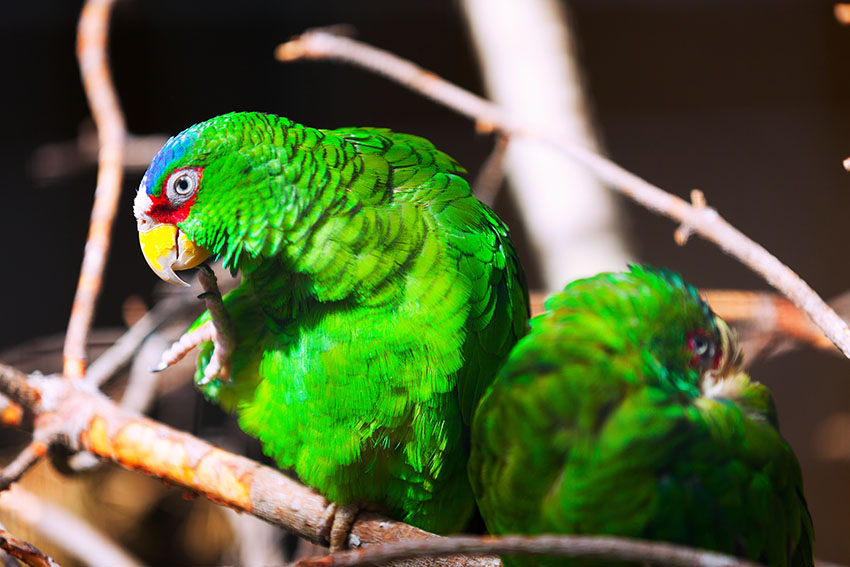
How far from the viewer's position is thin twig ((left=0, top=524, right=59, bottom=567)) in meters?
0.68

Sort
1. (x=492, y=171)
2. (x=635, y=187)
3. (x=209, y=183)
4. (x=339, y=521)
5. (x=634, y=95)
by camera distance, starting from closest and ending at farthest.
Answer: (x=209, y=183) → (x=339, y=521) → (x=635, y=187) → (x=492, y=171) → (x=634, y=95)

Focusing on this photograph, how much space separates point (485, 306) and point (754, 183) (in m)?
1.03

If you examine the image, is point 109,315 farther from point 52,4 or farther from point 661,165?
point 661,165

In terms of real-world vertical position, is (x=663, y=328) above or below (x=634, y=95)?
below

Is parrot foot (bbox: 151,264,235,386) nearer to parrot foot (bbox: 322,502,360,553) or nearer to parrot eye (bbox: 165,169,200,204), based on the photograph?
parrot eye (bbox: 165,169,200,204)

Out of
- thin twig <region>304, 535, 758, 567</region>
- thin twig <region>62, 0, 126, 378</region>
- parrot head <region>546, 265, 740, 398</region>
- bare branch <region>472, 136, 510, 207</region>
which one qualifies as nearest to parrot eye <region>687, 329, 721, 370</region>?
parrot head <region>546, 265, 740, 398</region>

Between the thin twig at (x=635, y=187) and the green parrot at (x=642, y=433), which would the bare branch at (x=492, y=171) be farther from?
the green parrot at (x=642, y=433)

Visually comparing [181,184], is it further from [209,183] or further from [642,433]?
[642,433]

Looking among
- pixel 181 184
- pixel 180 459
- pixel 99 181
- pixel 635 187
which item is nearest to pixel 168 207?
pixel 181 184

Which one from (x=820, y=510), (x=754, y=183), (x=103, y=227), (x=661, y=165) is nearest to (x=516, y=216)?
(x=661, y=165)

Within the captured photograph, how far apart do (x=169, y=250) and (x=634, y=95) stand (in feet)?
4.09

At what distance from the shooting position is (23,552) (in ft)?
2.24

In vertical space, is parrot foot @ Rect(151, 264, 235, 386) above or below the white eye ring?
below

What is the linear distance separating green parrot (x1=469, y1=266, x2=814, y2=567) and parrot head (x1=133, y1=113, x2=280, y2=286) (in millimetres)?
310
